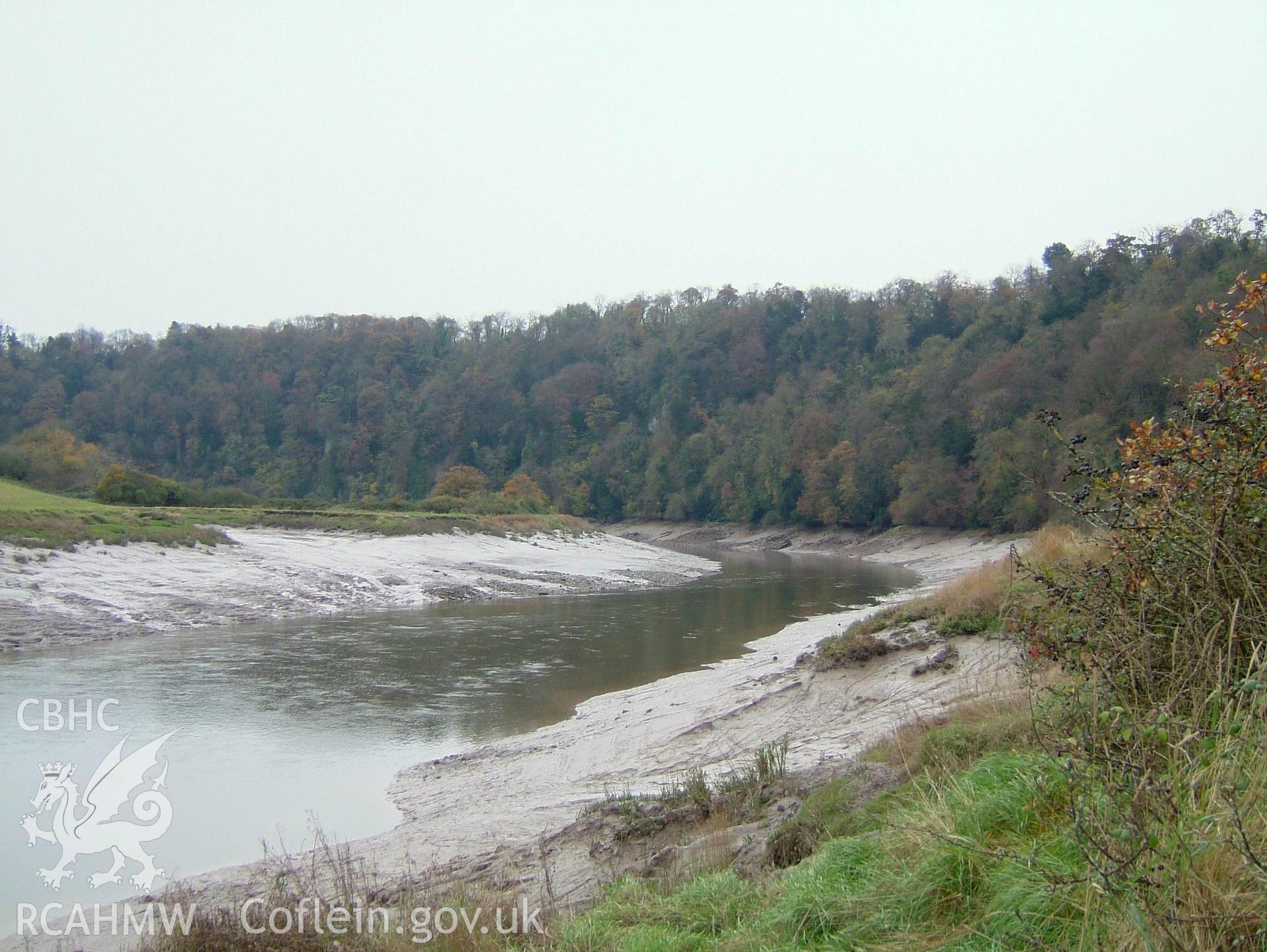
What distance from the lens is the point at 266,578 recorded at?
1152 inches

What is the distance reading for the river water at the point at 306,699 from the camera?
9.72 metres

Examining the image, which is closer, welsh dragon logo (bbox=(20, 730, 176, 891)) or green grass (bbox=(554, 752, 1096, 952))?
green grass (bbox=(554, 752, 1096, 952))

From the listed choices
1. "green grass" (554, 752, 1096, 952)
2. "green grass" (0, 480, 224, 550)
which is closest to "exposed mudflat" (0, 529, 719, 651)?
"green grass" (0, 480, 224, 550)

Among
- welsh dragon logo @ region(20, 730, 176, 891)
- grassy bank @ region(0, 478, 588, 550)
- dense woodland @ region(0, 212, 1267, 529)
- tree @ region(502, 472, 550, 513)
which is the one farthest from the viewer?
tree @ region(502, 472, 550, 513)

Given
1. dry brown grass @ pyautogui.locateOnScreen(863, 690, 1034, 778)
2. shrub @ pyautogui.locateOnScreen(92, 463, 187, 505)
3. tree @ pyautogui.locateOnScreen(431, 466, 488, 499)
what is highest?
shrub @ pyautogui.locateOnScreen(92, 463, 187, 505)

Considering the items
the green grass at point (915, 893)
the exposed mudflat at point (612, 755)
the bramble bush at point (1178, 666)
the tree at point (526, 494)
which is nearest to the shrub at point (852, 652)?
the exposed mudflat at point (612, 755)

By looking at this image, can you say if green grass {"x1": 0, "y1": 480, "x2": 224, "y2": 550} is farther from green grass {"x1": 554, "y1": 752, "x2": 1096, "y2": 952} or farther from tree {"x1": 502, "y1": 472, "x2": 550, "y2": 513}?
tree {"x1": 502, "y1": 472, "x2": 550, "y2": 513}

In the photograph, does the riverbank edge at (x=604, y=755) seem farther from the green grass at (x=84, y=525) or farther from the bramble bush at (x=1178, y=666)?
the green grass at (x=84, y=525)

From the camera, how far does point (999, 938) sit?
3.66 meters

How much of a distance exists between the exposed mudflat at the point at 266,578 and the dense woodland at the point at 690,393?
20113mm

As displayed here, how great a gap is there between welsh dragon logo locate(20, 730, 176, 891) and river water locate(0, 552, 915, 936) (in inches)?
4.7

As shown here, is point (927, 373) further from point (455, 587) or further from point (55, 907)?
point (55, 907)

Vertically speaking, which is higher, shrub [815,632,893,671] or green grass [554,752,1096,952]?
green grass [554,752,1096,952]

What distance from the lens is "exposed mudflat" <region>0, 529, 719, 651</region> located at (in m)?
22.5
